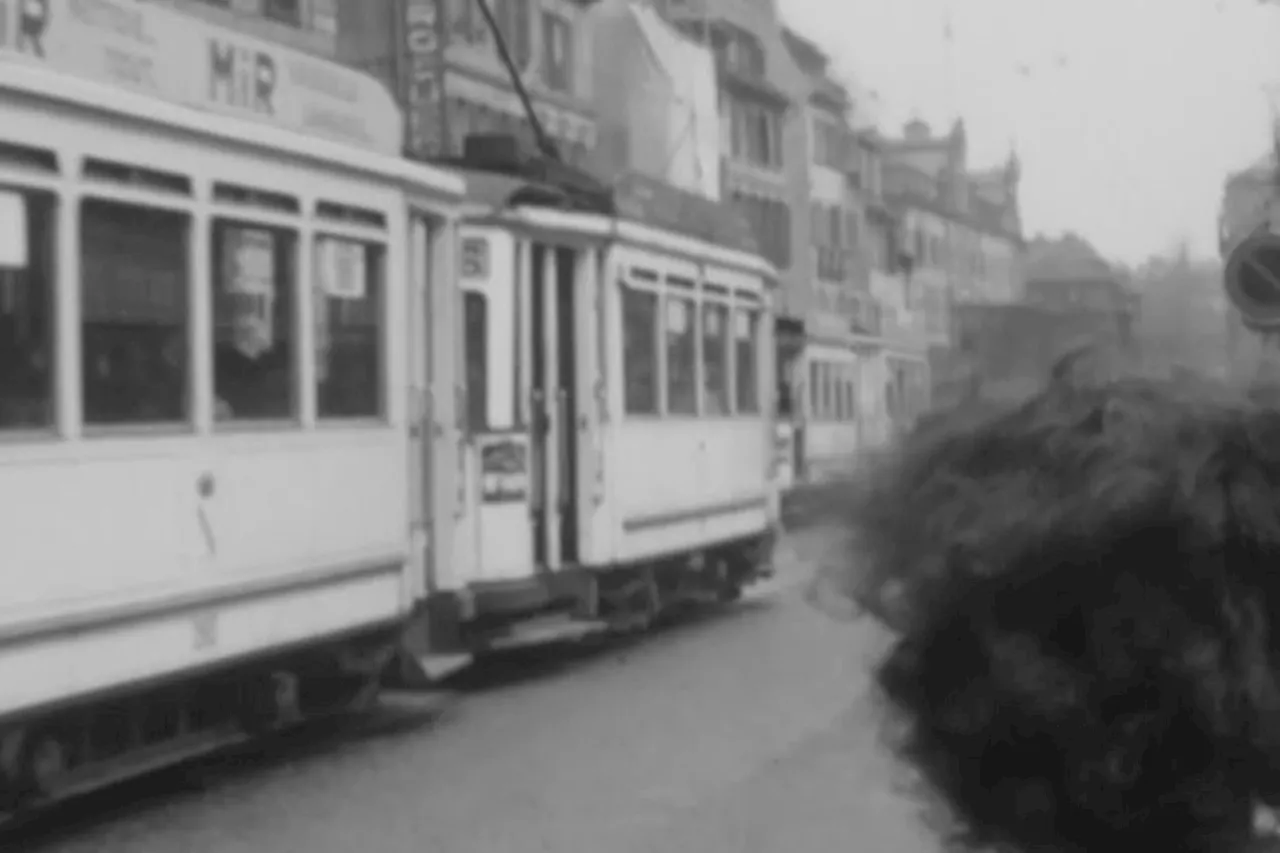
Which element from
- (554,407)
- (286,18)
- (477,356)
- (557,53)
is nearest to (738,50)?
(557,53)

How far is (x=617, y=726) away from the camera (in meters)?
12.9

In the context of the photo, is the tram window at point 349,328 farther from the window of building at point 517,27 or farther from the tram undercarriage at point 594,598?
the window of building at point 517,27

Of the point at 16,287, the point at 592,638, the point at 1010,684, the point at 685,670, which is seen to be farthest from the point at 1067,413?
the point at 592,638

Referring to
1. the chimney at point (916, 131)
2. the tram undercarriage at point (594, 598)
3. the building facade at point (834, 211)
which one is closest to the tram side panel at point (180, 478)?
the tram undercarriage at point (594, 598)

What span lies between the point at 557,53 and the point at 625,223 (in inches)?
1275

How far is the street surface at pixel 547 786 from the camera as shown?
30.9 feet

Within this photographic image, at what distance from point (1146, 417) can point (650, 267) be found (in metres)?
14.7

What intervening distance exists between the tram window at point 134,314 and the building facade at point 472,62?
23.8 metres

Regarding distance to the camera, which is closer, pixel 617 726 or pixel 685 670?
pixel 617 726

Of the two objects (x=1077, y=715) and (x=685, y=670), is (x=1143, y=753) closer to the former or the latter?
(x=1077, y=715)

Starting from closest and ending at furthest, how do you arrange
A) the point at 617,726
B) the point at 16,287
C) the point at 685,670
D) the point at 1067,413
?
the point at 1067,413, the point at 16,287, the point at 617,726, the point at 685,670

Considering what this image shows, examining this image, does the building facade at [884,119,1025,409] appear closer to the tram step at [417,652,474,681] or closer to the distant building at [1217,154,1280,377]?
the distant building at [1217,154,1280,377]

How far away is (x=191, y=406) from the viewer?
984 centimetres

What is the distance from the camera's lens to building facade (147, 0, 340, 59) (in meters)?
34.0
